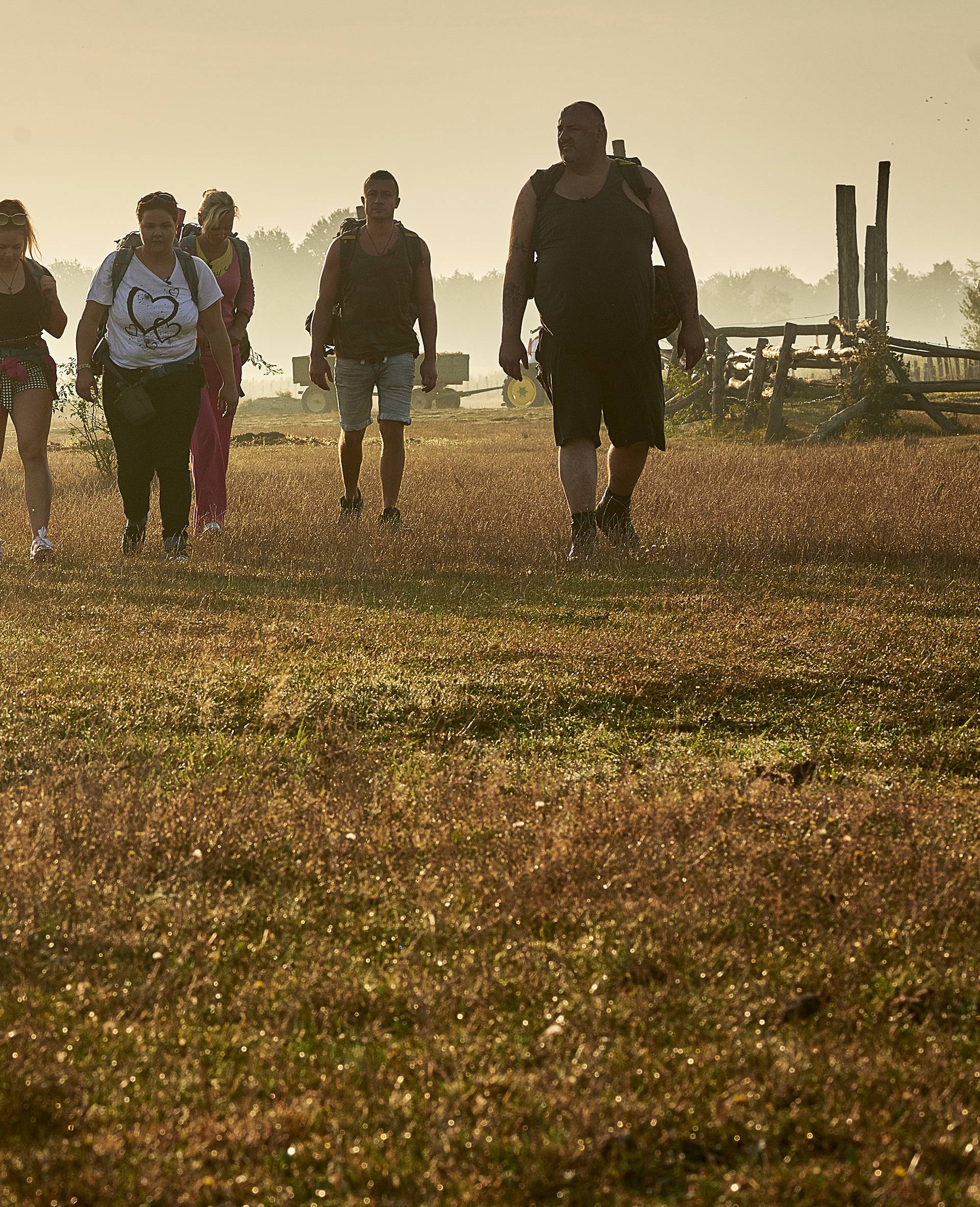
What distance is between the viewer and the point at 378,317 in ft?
27.5

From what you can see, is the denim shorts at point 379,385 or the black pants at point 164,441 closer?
the black pants at point 164,441

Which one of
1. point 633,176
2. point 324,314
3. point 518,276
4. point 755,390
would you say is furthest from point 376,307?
point 755,390

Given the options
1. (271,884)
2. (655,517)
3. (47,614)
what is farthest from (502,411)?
(271,884)

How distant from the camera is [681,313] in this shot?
711cm

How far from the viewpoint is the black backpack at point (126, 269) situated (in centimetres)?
745

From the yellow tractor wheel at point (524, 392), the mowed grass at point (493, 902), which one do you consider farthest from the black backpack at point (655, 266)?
the yellow tractor wheel at point (524, 392)

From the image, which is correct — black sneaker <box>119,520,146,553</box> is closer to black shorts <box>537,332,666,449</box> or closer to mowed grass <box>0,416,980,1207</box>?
mowed grass <box>0,416,980,1207</box>

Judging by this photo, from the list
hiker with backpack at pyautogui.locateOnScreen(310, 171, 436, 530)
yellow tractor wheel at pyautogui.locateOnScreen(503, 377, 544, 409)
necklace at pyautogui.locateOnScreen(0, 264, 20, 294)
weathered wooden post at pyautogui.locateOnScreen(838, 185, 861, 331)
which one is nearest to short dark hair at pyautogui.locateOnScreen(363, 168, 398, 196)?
hiker with backpack at pyautogui.locateOnScreen(310, 171, 436, 530)

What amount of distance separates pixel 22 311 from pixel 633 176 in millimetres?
3598

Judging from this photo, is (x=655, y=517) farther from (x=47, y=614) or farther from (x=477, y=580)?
Answer: (x=47, y=614)

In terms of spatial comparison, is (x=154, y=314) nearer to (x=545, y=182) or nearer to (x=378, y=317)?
(x=378, y=317)

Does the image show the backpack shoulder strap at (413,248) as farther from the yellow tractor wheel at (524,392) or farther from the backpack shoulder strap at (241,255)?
the yellow tractor wheel at (524,392)

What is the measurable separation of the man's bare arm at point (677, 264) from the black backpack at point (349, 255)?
200 cm

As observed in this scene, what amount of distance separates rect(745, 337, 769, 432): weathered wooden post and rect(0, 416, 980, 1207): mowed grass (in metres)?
13.9
